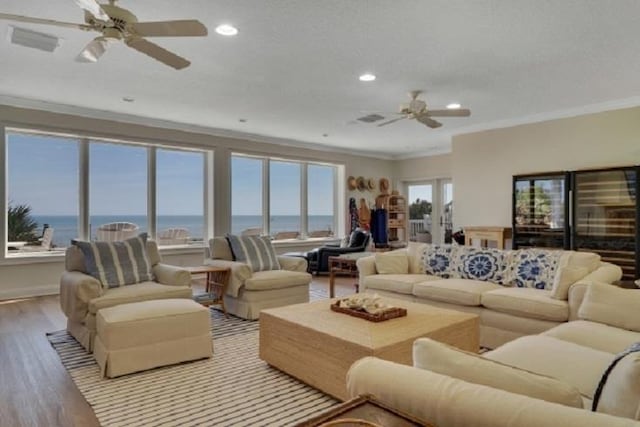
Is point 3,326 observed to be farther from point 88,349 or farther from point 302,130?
point 302,130

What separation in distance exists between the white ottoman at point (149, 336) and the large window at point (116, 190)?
3576mm

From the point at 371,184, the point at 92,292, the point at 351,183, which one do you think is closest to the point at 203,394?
the point at 92,292

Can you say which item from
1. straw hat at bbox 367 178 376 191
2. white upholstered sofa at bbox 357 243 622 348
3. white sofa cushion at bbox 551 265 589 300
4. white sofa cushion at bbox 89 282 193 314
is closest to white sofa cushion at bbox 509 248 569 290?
white upholstered sofa at bbox 357 243 622 348

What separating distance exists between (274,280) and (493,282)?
7.40 ft

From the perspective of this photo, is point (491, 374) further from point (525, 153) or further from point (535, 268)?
point (525, 153)

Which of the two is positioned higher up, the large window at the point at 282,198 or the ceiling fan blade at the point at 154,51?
the ceiling fan blade at the point at 154,51

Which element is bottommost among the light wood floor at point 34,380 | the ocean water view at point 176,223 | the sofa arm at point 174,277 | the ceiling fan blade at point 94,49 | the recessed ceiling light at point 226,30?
the light wood floor at point 34,380

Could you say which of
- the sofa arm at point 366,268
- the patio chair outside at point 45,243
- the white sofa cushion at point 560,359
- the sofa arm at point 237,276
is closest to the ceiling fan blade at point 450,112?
the sofa arm at point 366,268

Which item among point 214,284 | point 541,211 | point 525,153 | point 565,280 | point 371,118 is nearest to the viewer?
point 565,280

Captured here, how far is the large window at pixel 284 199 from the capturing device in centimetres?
851

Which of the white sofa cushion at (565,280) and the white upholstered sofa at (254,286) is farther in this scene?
the white upholstered sofa at (254,286)

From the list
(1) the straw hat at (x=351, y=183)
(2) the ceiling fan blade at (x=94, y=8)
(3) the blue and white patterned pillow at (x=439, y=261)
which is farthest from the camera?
(1) the straw hat at (x=351, y=183)

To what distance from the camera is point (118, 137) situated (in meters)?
6.25

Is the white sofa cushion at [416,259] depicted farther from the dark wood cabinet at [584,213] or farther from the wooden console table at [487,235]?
the dark wood cabinet at [584,213]
